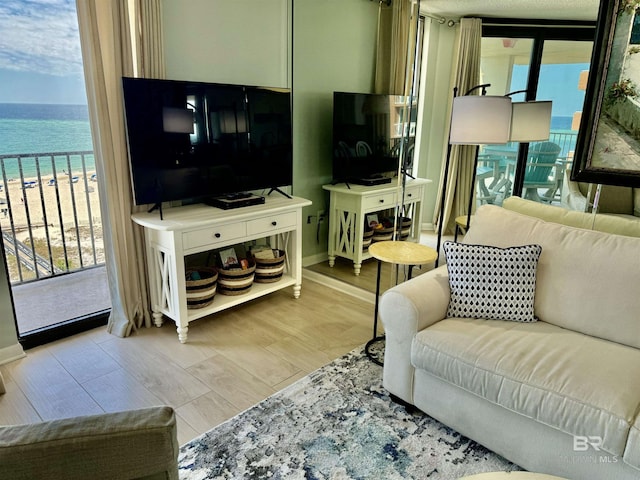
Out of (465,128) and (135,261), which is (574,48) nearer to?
(465,128)

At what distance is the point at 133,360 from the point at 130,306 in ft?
1.35

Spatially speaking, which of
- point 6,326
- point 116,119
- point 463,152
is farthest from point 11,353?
point 463,152

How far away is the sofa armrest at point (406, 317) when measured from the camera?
189cm

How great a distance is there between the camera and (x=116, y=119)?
2453 millimetres

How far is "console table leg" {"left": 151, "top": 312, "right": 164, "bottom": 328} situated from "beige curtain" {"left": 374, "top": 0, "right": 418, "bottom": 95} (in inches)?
87.4

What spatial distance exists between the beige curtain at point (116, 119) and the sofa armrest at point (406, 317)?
64.8 inches

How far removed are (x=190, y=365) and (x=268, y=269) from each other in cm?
95

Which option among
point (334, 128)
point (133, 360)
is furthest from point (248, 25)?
point (133, 360)

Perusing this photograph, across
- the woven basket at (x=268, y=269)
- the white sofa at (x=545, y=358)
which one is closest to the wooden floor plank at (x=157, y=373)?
the woven basket at (x=268, y=269)

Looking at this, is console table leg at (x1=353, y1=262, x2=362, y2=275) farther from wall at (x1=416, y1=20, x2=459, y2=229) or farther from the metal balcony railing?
the metal balcony railing

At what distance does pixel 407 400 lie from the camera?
6.56ft

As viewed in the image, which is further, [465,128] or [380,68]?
[380,68]

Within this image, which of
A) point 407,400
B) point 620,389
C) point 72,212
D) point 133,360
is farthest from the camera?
point 72,212

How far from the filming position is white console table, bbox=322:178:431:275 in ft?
9.90
